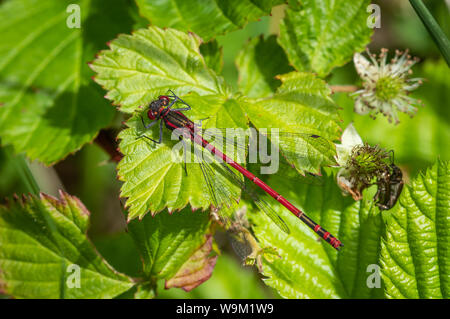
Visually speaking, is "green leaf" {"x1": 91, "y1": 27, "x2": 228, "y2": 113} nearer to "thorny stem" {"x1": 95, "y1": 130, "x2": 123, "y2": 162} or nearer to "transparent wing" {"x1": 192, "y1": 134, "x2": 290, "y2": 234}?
"transparent wing" {"x1": 192, "y1": 134, "x2": 290, "y2": 234}

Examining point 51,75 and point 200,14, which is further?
point 51,75

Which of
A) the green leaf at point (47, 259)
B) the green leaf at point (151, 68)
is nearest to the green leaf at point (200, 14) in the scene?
the green leaf at point (151, 68)
